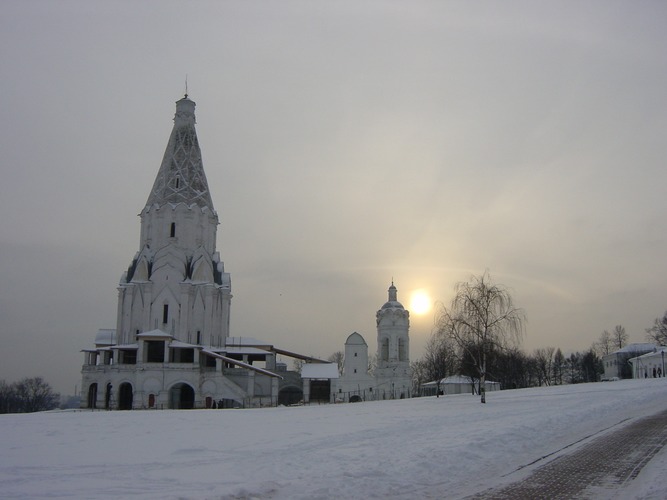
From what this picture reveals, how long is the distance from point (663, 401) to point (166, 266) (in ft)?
152

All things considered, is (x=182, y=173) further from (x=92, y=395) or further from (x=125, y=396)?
(x=92, y=395)

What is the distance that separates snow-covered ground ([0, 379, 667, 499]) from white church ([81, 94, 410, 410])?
33.7 metres

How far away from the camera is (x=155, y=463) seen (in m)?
12.3

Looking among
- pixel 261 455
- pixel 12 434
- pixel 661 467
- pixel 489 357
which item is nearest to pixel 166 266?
pixel 489 357

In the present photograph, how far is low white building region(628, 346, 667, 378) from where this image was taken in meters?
79.4

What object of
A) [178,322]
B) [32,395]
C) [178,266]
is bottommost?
[32,395]

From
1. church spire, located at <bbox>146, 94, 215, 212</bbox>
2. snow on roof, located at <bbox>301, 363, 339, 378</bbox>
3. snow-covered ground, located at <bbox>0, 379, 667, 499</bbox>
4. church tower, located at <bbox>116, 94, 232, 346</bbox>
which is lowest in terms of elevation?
snow-covered ground, located at <bbox>0, 379, 667, 499</bbox>

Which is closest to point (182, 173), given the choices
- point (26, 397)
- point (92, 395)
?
point (92, 395)

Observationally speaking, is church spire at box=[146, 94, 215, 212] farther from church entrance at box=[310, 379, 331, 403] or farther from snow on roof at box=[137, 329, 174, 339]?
church entrance at box=[310, 379, 331, 403]

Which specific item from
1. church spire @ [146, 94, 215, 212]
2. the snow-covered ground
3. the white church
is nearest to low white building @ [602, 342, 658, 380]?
the white church

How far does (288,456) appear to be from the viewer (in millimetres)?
13234

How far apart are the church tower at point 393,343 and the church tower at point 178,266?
21.1 m

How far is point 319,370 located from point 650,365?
159ft

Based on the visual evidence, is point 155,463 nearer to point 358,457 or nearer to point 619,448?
point 358,457
